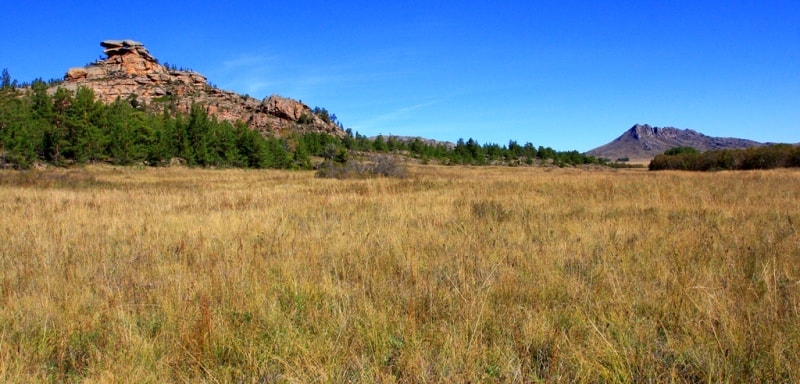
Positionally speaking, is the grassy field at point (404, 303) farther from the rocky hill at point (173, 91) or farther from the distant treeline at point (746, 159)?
the rocky hill at point (173, 91)

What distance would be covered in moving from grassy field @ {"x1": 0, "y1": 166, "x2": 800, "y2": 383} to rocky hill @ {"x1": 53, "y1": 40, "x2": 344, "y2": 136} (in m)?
97.0

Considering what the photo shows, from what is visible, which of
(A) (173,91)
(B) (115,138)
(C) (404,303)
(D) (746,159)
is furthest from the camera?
(A) (173,91)

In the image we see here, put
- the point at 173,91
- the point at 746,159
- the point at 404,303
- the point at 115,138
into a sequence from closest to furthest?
the point at 404,303, the point at 115,138, the point at 746,159, the point at 173,91

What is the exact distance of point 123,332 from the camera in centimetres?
241

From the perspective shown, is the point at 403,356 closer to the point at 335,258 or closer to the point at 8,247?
the point at 335,258

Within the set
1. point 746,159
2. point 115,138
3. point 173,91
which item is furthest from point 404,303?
point 173,91

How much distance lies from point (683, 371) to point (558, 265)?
1.76 meters

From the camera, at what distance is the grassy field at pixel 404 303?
208cm

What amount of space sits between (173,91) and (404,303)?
406ft

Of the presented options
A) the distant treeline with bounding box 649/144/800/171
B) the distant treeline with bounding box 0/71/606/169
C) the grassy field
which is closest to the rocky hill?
the distant treeline with bounding box 0/71/606/169

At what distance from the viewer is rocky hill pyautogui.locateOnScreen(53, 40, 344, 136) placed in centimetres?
10256

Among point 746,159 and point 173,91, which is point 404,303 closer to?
point 746,159

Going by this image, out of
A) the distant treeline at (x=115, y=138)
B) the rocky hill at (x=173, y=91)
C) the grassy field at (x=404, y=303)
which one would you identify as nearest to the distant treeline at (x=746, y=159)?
the distant treeline at (x=115, y=138)

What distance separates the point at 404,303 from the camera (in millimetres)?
2918
